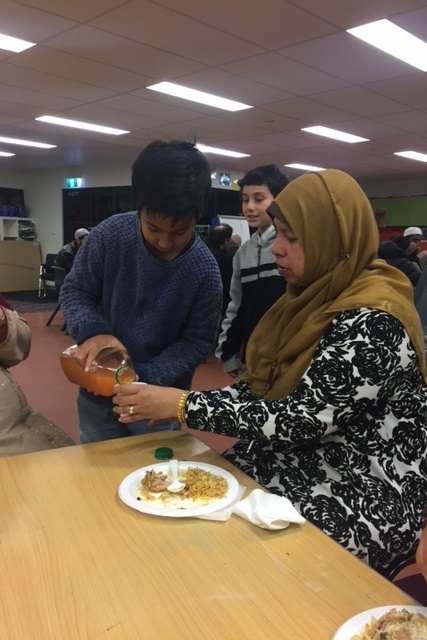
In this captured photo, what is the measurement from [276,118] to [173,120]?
115cm

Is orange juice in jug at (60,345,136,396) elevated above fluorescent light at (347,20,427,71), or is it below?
below

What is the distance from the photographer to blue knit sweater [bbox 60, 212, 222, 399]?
1.47m

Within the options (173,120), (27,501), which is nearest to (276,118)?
(173,120)

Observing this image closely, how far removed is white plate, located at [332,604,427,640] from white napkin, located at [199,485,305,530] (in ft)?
0.72

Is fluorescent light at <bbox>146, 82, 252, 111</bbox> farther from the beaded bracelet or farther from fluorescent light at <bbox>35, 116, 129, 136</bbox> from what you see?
the beaded bracelet

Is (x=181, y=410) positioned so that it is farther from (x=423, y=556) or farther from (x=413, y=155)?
(x=413, y=155)

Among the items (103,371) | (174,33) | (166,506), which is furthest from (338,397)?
(174,33)

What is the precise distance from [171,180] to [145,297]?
345 millimetres

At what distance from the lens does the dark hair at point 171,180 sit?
1.28 metres

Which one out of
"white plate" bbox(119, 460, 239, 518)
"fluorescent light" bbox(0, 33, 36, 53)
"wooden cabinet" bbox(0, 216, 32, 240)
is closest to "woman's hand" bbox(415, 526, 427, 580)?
"white plate" bbox(119, 460, 239, 518)

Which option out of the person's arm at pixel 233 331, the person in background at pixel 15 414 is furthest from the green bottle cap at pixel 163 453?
the person's arm at pixel 233 331

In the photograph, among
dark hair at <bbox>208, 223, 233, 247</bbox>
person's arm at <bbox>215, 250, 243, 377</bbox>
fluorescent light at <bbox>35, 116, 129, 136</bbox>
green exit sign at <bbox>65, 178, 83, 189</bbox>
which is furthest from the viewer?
green exit sign at <bbox>65, 178, 83, 189</bbox>

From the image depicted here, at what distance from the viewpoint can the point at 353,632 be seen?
0.67 meters

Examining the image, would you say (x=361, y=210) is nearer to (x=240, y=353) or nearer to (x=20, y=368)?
(x=240, y=353)
